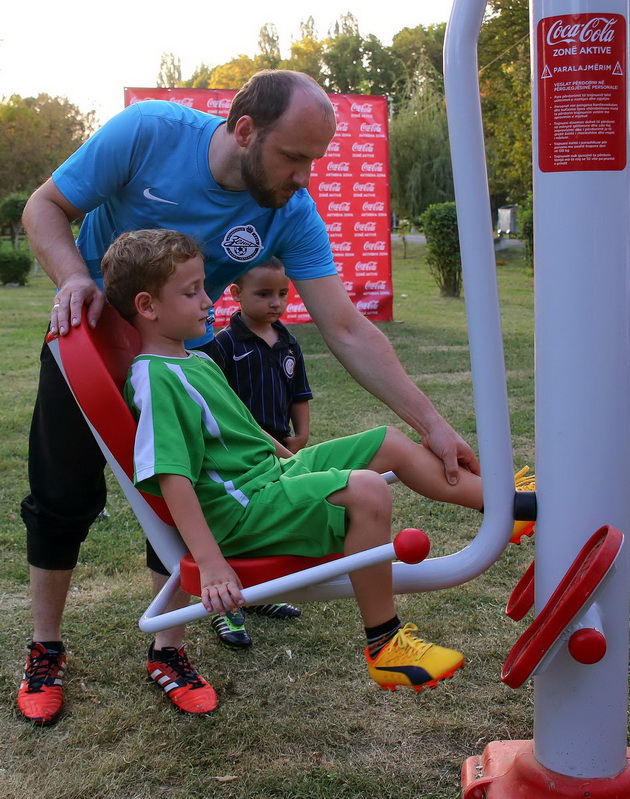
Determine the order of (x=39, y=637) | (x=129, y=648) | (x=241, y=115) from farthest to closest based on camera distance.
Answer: (x=129, y=648) → (x=39, y=637) → (x=241, y=115)

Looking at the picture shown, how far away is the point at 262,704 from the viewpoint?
2.36 meters

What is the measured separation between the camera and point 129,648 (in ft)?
8.77

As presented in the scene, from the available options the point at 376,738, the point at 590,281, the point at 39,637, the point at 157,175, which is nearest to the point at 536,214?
the point at 590,281

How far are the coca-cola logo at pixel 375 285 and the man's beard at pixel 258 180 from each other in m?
8.25

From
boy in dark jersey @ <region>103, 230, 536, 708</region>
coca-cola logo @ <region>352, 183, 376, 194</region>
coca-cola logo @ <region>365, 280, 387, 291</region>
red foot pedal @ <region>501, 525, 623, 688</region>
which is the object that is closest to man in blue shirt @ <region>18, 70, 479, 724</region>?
boy in dark jersey @ <region>103, 230, 536, 708</region>

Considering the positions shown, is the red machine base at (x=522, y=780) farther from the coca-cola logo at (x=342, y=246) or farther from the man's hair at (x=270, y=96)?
the coca-cola logo at (x=342, y=246)

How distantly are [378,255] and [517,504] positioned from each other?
8.89 metres

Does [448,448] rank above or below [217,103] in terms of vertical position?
below

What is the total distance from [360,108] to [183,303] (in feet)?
27.9

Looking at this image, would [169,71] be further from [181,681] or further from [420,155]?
[181,681]

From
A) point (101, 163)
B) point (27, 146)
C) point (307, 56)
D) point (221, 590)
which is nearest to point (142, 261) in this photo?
point (101, 163)

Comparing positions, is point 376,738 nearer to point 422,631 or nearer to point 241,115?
point 422,631

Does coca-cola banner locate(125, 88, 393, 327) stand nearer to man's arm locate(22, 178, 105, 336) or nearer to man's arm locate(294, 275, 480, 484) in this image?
man's arm locate(294, 275, 480, 484)

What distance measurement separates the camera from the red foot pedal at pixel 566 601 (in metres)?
1.37
